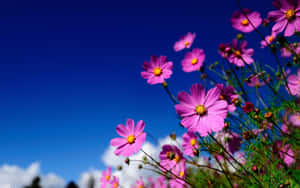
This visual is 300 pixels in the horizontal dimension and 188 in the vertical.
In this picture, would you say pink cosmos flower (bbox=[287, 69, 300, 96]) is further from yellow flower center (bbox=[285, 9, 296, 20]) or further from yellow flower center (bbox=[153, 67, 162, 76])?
yellow flower center (bbox=[153, 67, 162, 76])

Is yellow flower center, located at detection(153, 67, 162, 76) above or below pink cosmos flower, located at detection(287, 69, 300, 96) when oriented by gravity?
above

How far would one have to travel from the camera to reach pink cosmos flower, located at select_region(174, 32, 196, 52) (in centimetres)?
156

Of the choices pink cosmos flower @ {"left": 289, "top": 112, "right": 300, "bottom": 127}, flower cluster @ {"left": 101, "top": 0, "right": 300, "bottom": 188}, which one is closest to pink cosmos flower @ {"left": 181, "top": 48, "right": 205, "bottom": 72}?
flower cluster @ {"left": 101, "top": 0, "right": 300, "bottom": 188}

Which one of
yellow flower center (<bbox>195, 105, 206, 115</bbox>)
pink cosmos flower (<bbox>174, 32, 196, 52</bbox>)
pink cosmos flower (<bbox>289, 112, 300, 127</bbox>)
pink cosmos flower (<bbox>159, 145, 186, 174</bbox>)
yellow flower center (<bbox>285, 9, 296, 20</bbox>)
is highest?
pink cosmos flower (<bbox>174, 32, 196, 52</bbox>)

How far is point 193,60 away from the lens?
129cm

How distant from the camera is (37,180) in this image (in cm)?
1750

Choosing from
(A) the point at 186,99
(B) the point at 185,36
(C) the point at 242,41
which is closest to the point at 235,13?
(C) the point at 242,41

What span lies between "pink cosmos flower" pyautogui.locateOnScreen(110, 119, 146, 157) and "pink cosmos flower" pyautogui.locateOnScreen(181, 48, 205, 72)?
0.48 meters

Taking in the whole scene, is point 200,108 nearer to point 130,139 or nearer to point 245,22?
point 130,139

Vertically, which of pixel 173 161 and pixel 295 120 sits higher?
pixel 295 120

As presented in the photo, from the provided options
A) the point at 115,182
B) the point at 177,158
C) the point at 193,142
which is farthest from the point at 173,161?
the point at 115,182

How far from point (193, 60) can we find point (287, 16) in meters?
0.50

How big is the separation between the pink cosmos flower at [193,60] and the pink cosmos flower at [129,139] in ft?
1.57

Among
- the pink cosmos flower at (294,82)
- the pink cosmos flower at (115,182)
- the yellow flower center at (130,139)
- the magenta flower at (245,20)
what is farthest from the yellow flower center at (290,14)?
the pink cosmos flower at (115,182)
